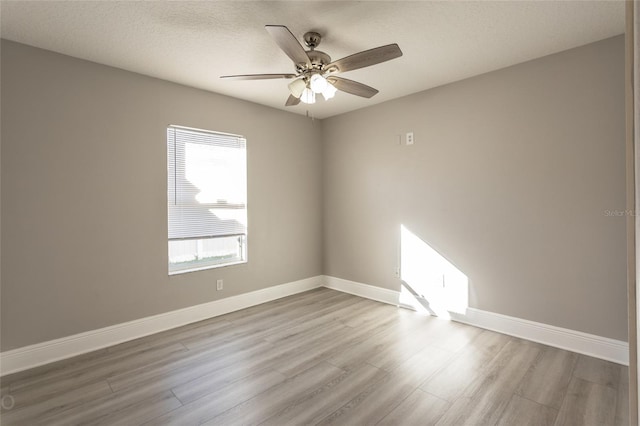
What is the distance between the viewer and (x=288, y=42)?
195 centimetres

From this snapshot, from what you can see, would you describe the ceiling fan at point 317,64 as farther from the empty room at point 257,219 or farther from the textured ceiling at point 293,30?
the textured ceiling at point 293,30

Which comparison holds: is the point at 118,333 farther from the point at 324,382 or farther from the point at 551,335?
the point at 551,335

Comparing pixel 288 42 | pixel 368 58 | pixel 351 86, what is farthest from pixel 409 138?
pixel 288 42

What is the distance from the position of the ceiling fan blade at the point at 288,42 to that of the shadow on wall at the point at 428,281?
100 inches

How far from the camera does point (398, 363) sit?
102 inches

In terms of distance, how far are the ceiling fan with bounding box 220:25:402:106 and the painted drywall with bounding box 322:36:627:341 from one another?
55.2 inches

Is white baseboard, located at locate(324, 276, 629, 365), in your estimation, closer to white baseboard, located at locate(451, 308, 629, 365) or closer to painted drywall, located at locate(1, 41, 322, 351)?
white baseboard, located at locate(451, 308, 629, 365)

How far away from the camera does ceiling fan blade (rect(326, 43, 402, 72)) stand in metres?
2.01

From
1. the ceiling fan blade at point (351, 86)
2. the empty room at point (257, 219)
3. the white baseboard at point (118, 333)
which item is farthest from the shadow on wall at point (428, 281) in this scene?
the ceiling fan blade at point (351, 86)

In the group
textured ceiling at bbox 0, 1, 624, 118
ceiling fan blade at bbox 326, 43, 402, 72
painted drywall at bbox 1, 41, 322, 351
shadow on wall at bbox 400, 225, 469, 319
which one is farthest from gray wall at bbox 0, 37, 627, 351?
ceiling fan blade at bbox 326, 43, 402, 72

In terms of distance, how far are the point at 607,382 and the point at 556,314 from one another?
0.67 m

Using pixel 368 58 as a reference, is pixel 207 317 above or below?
below

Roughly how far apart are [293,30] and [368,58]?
0.69 m

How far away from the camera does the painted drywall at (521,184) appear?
2609 mm
